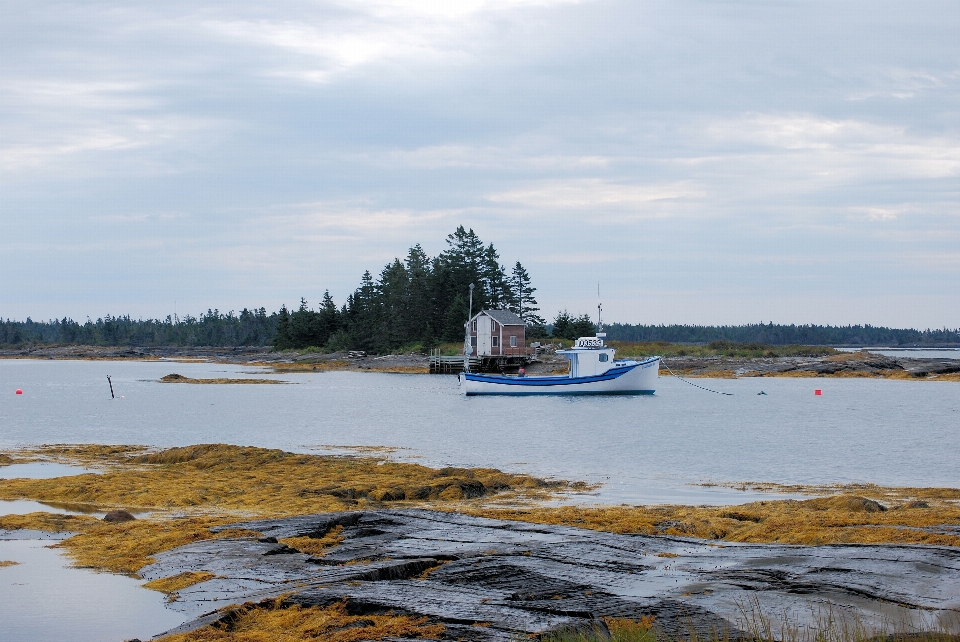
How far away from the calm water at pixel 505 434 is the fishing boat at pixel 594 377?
4.05 feet

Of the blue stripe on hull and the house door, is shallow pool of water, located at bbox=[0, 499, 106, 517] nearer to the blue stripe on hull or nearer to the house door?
the blue stripe on hull

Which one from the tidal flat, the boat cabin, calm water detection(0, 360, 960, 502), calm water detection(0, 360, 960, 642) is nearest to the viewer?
the tidal flat

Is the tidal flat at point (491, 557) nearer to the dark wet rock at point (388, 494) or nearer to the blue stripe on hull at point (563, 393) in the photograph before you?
the dark wet rock at point (388, 494)

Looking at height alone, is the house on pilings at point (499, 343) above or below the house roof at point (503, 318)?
below

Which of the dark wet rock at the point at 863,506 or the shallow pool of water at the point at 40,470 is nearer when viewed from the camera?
the dark wet rock at the point at 863,506

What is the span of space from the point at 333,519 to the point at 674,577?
6.66 metres

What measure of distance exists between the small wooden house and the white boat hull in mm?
18124

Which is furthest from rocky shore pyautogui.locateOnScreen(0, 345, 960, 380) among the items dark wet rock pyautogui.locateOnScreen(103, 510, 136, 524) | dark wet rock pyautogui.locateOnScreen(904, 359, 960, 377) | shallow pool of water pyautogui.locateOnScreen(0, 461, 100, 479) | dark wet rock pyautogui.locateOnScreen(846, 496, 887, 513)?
dark wet rock pyautogui.locateOnScreen(103, 510, 136, 524)

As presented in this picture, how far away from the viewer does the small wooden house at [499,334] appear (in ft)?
307

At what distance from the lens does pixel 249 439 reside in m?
40.4

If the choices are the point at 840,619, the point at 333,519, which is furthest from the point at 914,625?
the point at 333,519

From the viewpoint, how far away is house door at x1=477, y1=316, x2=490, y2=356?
94.6 metres

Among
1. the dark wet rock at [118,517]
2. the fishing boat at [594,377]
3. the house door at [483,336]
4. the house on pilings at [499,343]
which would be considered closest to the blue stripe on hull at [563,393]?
the fishing boat at [594,377]

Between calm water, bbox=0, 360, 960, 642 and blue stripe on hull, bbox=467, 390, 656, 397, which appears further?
blue stripe on hull, bbox=467, 390, 656, 397
